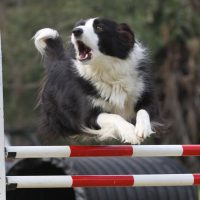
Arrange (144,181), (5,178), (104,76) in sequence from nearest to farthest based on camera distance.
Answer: (5,178) < (144,181) < (104,76)

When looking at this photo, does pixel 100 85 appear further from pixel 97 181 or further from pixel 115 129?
pixel 97 181

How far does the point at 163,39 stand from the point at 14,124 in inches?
143

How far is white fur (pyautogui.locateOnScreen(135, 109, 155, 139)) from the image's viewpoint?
564cm

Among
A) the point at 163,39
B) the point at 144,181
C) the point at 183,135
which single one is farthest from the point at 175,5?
the point at 144,181

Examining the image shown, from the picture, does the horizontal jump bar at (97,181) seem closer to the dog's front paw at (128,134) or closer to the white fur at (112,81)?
the dog's front paw at (128,134)

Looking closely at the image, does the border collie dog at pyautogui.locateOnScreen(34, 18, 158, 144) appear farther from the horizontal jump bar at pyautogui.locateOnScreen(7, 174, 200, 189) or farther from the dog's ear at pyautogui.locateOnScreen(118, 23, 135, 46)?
the horizontal jump bar at pyautogui.locateOnScreen(7, 174, 200, 189)

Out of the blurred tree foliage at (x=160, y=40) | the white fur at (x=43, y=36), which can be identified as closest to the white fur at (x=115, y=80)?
the white fur at (x=43, y=36)

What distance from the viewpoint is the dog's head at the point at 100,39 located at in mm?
5852

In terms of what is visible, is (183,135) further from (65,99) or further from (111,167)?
(65,99)

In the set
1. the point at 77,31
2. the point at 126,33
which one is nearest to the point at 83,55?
the point at 77,31

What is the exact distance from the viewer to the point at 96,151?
552 cm

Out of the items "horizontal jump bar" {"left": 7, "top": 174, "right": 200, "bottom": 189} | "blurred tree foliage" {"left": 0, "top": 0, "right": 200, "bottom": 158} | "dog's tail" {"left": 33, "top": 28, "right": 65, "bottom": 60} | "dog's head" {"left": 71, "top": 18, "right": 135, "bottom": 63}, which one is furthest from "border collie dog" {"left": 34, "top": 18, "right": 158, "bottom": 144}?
"blurred tree foliage" {"left": 0, "top": 0, "right": 200, "bottom": 158}

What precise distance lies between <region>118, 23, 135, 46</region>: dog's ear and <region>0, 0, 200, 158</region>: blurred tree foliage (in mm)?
8604

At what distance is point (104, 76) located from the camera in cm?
613
